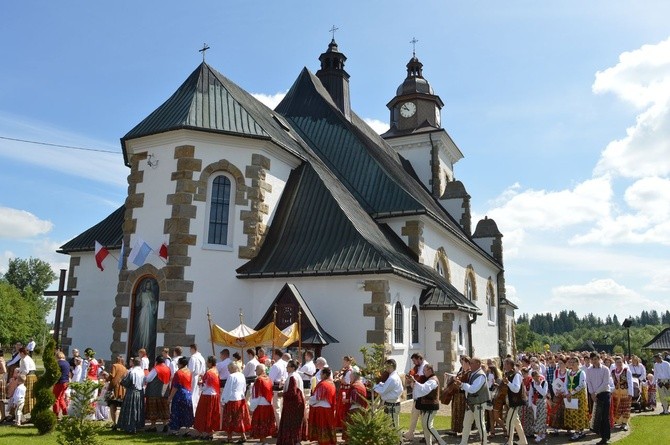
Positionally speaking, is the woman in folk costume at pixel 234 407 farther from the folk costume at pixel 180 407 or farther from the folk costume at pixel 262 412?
the folk costume at pixel 180 407

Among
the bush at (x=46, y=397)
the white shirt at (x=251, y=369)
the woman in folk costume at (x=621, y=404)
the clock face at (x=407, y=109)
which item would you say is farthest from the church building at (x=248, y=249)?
the clock face at (x=407, y=109)

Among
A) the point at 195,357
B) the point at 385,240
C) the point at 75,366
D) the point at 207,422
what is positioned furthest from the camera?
the point at 385,240

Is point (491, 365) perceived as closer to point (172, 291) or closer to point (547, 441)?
point (547, 441)

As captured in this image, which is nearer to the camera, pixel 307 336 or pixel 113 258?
pixel 307 336

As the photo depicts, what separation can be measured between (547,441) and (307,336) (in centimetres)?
682

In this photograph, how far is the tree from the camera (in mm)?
89938

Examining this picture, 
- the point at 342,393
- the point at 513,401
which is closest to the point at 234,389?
the point at 342,393

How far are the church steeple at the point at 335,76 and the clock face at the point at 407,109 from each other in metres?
6.21

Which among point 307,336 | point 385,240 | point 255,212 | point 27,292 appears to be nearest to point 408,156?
point 385,240

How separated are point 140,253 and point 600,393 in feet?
42.6

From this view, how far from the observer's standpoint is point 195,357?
13.1 meters

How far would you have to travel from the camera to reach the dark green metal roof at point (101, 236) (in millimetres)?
22609

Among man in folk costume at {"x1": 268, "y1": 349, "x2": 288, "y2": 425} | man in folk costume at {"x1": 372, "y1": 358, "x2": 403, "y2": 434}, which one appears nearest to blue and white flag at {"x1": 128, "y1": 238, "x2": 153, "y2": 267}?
man in folk costume at {"x1": 268, "y1": 349, "x2": 288, "y2": 425}

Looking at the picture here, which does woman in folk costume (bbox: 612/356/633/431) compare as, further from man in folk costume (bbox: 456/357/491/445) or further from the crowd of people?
man in folk costume (bbox: 456/357/491/445)
